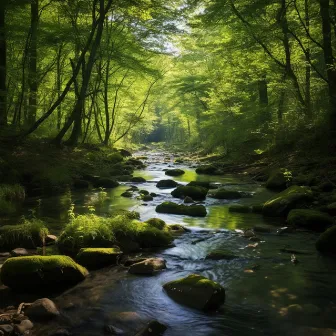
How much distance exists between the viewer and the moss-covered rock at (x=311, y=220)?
7.16 m

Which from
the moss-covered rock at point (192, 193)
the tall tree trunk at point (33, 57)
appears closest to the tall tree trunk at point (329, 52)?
the moss-covered rock at point (192, 193)

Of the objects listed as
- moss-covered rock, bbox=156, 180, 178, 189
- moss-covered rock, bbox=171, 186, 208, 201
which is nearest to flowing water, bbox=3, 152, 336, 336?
moss-covered rock, bbox=171, 186, 208, 201

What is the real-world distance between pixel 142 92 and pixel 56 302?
91.8ft

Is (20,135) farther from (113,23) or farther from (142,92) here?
(142,92)

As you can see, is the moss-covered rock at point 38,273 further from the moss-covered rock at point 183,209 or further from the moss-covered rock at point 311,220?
the moss-covered rock at point 311,220

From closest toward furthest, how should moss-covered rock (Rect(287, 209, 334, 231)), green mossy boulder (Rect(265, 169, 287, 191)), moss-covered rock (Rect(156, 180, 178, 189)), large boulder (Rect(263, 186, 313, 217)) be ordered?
moss-covered rock (Rect(287, 209, 334, 231))
large boulder (Rect(263, 186, 313, 217))
green mossy boulder (Rect(265, 169, 287, 191))
moss-covered rock (Rect(156, 180, 178, 189))

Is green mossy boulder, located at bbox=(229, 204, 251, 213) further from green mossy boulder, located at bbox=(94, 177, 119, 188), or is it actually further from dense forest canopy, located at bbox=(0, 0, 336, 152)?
green mossy boulder, located at bbox=(94, 177, 119, 188)

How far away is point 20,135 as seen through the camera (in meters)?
12.9

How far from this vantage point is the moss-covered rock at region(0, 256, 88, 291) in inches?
177

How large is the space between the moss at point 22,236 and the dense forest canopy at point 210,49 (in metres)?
6.42

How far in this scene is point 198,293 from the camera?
4246mm

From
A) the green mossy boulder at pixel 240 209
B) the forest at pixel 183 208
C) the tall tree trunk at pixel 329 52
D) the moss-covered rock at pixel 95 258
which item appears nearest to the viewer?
the forest at pixel 183 208

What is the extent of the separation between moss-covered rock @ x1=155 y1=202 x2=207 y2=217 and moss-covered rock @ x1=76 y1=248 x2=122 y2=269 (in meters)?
3.44

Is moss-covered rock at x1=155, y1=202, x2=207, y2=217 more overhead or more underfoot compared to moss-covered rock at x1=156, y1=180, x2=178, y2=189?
more underfoot
